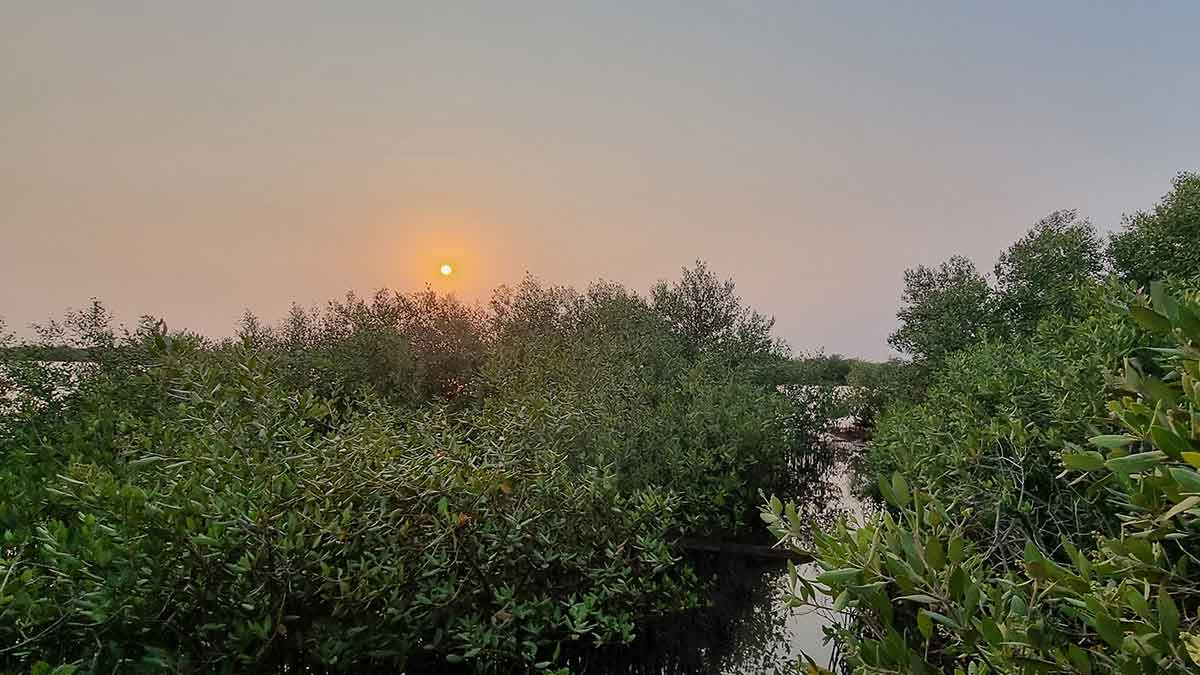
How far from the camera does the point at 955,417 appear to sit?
615cm

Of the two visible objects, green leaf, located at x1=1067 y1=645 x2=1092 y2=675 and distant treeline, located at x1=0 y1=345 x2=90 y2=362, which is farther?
distant treeline, located at x1=0 y1=345 x2=90 y2=362

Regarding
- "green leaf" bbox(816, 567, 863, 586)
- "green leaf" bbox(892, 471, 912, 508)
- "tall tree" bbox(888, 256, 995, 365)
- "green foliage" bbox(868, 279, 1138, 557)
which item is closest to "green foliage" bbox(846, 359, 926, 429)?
"tall tree" bbox(888, 256, 995, 365)

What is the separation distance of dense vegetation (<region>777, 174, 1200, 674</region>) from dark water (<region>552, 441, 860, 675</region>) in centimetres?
116

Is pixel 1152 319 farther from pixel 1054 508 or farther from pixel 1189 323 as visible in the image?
pixel 1054 508

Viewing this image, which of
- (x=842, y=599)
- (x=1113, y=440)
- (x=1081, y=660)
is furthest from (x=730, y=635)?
(x=1113, y=440)

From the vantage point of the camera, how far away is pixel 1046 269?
44.7 feet

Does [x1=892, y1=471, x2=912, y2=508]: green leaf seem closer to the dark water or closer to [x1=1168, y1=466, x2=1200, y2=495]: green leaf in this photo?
[x1=1168, y1=466, x2=1200, y2=495]: green leaf

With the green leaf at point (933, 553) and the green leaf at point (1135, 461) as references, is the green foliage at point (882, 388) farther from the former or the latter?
the green leaf at point (1135, 461)

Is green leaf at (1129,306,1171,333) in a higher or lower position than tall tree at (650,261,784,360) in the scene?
lower

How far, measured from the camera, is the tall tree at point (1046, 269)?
13086 millimetres

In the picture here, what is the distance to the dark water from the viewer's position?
625 cm

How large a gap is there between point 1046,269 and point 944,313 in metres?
2.39

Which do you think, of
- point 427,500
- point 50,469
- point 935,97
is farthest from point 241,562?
point 935,97

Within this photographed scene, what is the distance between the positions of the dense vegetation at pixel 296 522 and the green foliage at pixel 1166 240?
1055 cm
